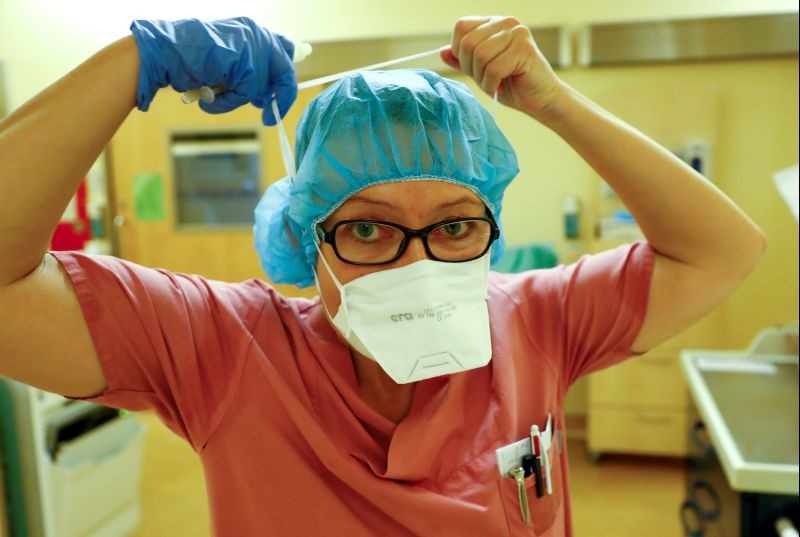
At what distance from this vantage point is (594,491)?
106 inches

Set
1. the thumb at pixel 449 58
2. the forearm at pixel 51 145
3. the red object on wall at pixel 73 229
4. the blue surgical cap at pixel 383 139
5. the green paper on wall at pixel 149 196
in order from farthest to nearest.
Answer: the green paper on wall at pixel 149 196 → the red object on wall at pixel 73 229 → the thumb at pixel 449 58 → the blue surgical cap at pixel 383 139 → the forearm at pixel 51 145

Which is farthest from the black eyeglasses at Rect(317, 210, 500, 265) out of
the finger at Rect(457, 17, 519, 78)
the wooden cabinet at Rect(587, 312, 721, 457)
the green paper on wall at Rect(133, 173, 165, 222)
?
the green paper on wall at Rect(133, 173, 165, 222)

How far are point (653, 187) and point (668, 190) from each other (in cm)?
2

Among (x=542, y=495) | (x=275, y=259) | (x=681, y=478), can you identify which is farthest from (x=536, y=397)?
(x=681, y=478)

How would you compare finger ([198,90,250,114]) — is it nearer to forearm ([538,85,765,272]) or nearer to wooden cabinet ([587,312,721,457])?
forearm ([538,85,765,272])

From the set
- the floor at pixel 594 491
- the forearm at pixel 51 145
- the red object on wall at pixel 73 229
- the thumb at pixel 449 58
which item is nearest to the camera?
the forearm at pixel 51 145

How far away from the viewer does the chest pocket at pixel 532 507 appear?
2.66 ft

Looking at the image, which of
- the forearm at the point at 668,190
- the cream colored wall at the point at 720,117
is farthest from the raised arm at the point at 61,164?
the cream colored wall at the point at 720,117

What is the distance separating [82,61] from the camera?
71 centimetres

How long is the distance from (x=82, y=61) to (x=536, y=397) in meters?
0.75

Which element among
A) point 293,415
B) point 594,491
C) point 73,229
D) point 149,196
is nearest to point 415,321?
point 293,415

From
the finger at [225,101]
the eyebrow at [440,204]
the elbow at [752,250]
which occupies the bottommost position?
the elbow at [752,250]

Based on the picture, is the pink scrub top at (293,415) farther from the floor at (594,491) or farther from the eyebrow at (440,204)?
the floor at (594,491)

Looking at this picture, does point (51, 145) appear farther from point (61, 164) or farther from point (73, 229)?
point (73, 229)
